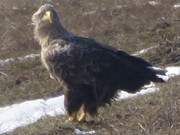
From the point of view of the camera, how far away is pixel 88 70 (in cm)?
988

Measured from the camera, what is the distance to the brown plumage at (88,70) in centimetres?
987

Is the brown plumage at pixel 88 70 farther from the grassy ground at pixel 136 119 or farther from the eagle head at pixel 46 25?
the grassy ground at pixel 136 119

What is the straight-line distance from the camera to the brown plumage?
9.87 meters

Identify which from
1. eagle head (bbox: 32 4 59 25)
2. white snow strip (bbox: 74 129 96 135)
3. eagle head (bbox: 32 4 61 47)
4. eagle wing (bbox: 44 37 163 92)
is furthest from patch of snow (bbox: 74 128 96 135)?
eagle head (bbox: 32 4 59 25)

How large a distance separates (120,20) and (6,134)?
36.8 ft

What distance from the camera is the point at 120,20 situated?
2147 cm

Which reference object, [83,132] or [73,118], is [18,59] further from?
[83,132]

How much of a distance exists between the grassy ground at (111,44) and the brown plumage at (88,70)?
25 centimetres

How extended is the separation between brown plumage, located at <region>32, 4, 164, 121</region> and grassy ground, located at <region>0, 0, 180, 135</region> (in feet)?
0.81

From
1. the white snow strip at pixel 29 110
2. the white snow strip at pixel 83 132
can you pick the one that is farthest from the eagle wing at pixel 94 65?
the white snow strip at pixel 29 110

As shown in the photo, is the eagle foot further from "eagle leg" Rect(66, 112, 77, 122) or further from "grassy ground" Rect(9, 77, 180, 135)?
"grassy ground" Rect(9, 77, 180, 135)

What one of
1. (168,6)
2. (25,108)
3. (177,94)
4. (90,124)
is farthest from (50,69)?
(168,6)

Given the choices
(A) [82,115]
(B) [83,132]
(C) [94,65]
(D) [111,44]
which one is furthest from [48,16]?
(D) [111,44]

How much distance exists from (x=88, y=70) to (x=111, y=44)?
29.3ft
